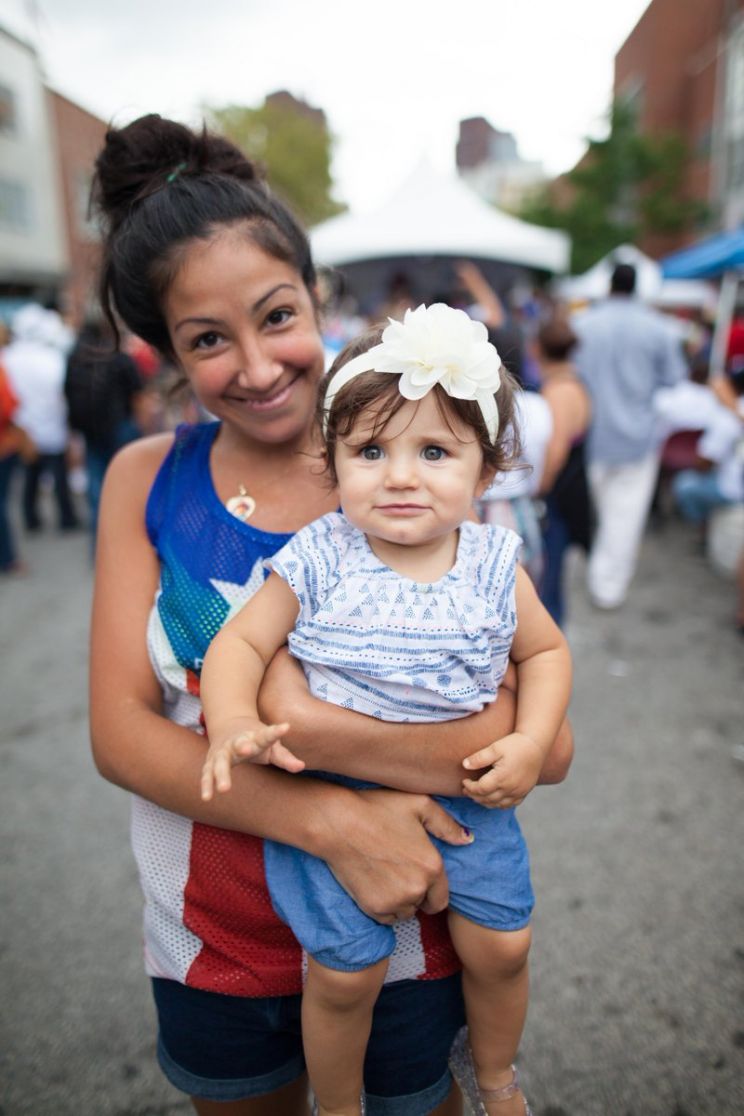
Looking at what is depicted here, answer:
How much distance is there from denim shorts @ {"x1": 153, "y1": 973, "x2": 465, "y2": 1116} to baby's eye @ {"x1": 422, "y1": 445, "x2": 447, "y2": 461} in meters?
0.88

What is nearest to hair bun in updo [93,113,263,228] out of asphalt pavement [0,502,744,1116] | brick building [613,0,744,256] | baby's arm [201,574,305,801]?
baby's arm [201,574,305,801]

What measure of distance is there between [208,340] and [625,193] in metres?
24.8

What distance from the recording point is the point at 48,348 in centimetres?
772

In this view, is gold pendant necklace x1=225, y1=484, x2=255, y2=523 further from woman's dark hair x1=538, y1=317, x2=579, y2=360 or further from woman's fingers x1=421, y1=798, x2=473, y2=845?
woman's dark hair x1=538, y1=317, x2=579, y2=360

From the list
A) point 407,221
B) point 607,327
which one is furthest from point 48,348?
point 607,327

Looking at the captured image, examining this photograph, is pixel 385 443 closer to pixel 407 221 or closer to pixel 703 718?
pixel 703 718

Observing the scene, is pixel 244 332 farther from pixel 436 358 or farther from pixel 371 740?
pixel 371 740

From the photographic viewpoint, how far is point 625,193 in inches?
883

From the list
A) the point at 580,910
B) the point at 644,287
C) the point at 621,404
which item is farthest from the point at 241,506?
the point at 644,287

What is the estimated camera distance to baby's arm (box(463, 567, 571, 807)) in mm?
1116

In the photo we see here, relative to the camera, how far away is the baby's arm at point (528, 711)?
1116mm

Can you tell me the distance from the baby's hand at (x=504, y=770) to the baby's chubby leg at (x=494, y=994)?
23 cm

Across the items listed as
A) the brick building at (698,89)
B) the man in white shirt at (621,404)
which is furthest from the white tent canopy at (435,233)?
the brick building at (698,89)

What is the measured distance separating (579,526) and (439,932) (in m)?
3.01
